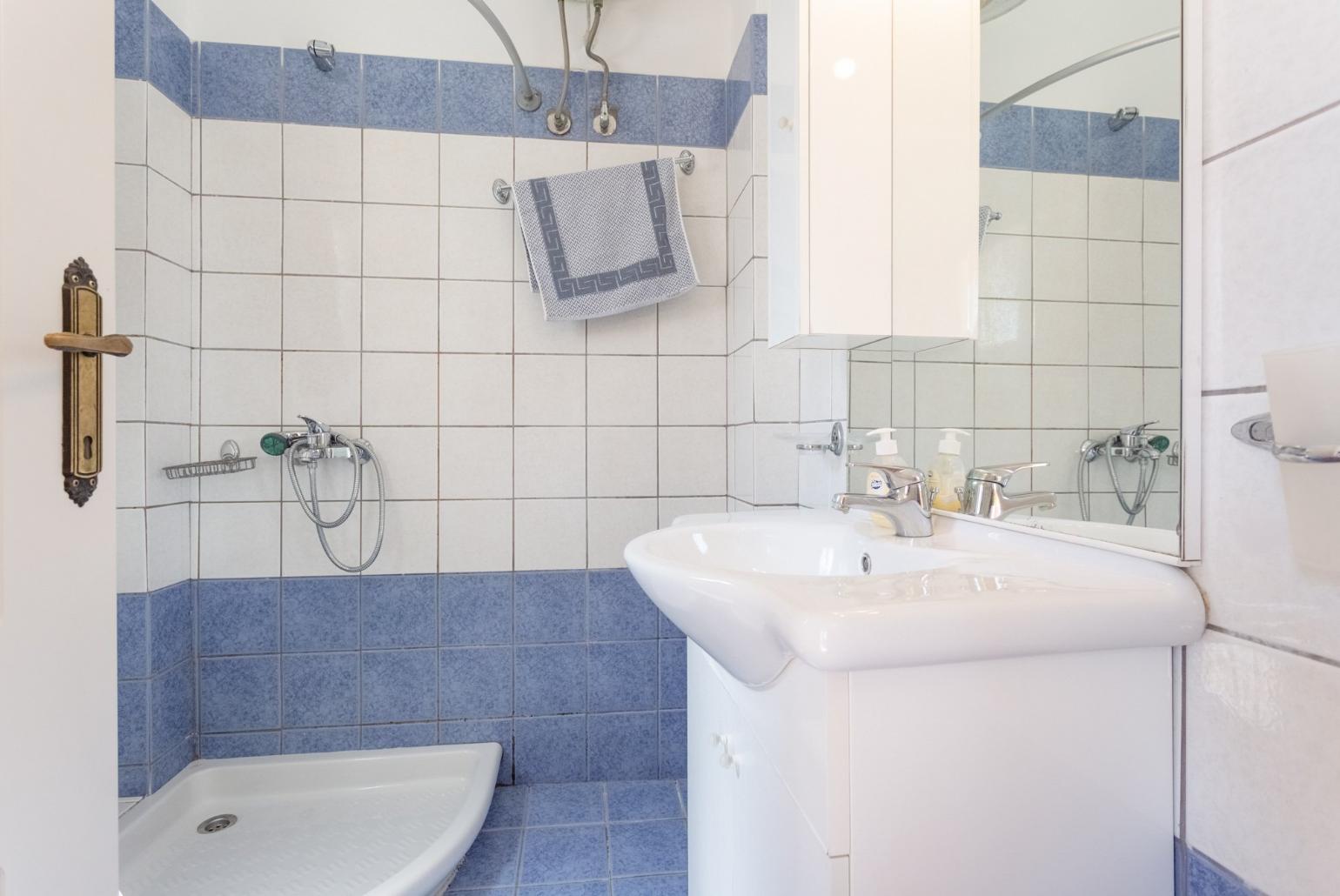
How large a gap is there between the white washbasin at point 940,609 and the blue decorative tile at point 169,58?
174 centimetres

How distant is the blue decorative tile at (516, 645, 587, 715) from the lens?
182 centimetres

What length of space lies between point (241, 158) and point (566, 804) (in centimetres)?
189

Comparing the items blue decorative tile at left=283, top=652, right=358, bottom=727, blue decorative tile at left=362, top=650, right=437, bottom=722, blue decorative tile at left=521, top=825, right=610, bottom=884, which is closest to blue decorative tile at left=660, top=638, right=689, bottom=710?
blue decorative tile at left=521, top=825, right=610, bottom=884

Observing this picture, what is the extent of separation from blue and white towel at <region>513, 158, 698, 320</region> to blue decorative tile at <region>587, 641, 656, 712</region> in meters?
0.93

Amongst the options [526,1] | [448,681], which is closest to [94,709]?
[448,681]

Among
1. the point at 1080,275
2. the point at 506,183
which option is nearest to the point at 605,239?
the point at 506,183

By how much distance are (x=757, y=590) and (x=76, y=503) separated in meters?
0.62

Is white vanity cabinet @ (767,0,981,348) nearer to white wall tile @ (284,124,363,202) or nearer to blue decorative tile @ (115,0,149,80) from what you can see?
white wall tile @ (284,124,363,202)

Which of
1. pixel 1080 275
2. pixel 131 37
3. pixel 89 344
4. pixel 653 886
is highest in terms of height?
pixel 131 37

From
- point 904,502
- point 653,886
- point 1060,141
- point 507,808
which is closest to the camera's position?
point 1060,141

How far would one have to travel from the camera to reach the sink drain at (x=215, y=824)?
60.3 inches

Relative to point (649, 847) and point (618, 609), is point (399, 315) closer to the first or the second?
point (618, 609)

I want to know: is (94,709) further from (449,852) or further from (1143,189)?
(1143,189)

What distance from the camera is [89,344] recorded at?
569 mm
